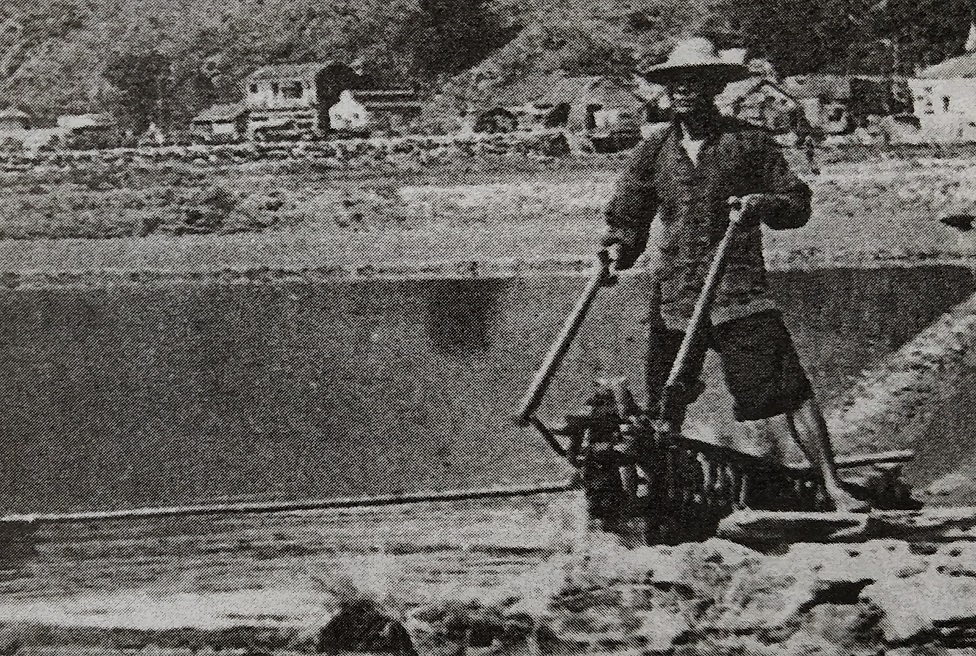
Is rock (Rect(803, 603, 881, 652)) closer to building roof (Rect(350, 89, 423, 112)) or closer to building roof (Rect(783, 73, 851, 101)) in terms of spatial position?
building roof (Rect(783, 73, 851, 101))

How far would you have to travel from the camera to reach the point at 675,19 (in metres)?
4.55

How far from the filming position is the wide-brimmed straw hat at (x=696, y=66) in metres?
4.23

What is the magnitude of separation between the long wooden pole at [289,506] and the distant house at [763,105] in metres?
1.64

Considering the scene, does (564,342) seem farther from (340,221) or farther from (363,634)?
(363,634)

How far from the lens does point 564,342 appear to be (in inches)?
164

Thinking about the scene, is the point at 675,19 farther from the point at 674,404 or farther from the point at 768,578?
the point at 768,578

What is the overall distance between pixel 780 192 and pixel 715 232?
11.2 inches

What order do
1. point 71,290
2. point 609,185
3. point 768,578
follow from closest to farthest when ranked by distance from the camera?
1. point 768,578
2. point 609,185
3. point 71,290

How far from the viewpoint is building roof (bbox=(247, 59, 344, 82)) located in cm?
462

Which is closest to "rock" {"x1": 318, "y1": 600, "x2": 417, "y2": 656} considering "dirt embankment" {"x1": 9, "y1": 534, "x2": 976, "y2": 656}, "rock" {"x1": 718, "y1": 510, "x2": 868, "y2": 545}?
"dirt embankment" {"x1": 9, "y1": 534, "x2": 976, "y2": 656}

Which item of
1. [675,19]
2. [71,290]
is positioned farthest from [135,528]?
[675,19]

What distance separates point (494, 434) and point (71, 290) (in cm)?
199

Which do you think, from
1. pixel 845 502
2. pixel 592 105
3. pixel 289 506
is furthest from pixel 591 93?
pixel 289 506

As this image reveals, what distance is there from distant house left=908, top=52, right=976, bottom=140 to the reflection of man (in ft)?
2.81
